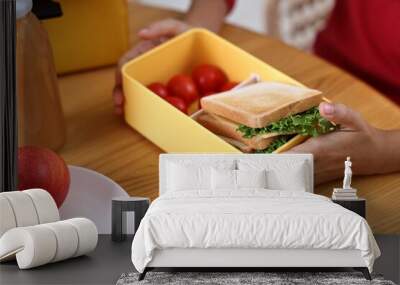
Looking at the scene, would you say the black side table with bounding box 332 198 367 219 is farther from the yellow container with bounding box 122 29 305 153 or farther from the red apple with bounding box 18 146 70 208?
the red apple with bounding box 18 146 70 208

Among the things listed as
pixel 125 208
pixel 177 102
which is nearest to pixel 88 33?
pixel 177 102

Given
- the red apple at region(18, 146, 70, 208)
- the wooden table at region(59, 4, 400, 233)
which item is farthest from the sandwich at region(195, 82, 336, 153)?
the red apple at region(18, 146, 70, 208)

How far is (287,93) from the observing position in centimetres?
168

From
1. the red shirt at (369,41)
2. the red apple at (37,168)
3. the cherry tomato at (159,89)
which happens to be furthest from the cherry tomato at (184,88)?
the red shirt at (369,41)

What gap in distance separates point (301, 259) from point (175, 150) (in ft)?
1.47

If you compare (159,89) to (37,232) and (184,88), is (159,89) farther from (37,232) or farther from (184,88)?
(37,232)

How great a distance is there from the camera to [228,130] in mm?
1621

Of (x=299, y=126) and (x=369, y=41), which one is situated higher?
(x=299, y=126)

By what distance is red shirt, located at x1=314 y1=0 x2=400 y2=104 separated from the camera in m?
2.33

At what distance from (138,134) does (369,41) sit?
2.59 ft

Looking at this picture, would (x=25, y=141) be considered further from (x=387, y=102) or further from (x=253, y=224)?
(x=387, y=102)

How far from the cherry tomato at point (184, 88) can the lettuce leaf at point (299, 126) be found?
274mm

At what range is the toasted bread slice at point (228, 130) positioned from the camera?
5.17 feet

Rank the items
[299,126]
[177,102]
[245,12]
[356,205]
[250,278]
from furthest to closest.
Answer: [245,12], [177,102], [299,126], [356,205], [250,278]
